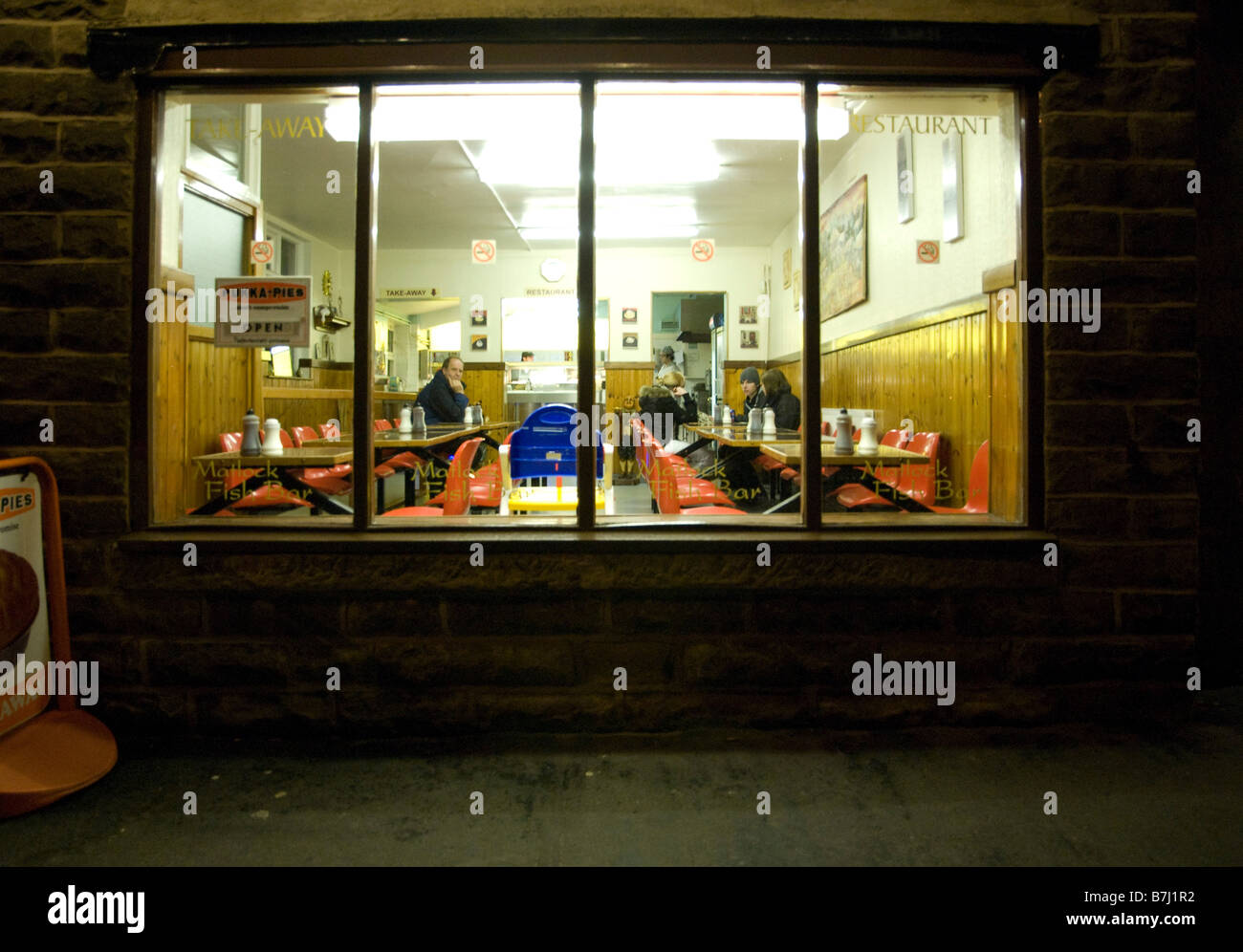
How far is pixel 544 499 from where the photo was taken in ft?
12.2

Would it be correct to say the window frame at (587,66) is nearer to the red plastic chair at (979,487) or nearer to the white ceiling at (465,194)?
the red plastic chair at (979,487)

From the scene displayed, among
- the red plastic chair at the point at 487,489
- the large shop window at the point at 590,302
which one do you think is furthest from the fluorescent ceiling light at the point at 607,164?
the red plastic chair at the point at 487,489

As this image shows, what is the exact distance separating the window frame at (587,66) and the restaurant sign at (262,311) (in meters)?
0.30

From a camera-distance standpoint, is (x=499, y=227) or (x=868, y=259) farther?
(x=499, y=227)

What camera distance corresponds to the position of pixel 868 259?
7402 mm

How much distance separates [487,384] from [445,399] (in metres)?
5.03

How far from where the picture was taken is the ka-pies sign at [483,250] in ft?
39.5

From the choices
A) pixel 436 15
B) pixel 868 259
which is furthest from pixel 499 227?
pixel 436 15

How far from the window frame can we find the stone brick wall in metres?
0.07

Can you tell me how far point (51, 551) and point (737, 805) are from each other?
263cm

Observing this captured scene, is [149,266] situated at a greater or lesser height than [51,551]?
greater

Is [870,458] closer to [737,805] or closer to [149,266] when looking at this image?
[737,805]
